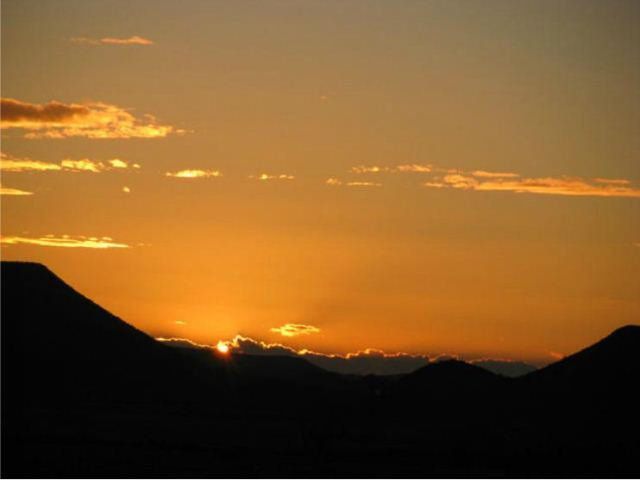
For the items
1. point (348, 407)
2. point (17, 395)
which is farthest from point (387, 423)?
point (17, 395)

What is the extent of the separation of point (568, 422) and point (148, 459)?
44.8 metres

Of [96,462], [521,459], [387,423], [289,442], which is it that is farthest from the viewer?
[387,423]

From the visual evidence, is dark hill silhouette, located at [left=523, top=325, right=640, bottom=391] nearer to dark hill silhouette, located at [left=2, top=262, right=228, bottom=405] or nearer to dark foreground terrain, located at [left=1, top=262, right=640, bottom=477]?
dark foreground terrain, located at [left=1, top=262, right=640, bottom=477]

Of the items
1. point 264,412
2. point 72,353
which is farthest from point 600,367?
point 72,353

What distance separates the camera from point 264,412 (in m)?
115

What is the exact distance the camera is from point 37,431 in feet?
281

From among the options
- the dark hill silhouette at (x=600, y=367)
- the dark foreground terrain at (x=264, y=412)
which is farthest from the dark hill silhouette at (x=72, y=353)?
the dark hill silhouette at (x=600, y=367)

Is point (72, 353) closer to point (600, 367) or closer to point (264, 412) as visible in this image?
point (264, 412)

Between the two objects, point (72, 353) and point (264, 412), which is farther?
point (72, 353)

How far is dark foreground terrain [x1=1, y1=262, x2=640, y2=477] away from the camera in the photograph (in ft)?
252

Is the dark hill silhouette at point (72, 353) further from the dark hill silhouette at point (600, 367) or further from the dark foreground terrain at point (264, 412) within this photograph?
the dark hill silhouette at point (600, 367)

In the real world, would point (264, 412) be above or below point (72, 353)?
below

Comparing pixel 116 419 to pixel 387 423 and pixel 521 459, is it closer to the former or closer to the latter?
pixel 387 423

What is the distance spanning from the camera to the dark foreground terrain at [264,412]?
252 feet
